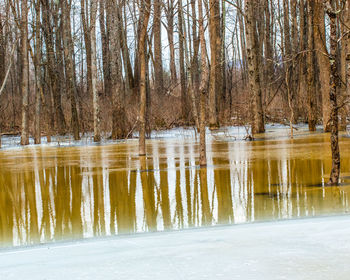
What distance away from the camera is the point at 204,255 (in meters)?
4.34

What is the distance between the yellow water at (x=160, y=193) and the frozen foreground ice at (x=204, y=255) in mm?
876

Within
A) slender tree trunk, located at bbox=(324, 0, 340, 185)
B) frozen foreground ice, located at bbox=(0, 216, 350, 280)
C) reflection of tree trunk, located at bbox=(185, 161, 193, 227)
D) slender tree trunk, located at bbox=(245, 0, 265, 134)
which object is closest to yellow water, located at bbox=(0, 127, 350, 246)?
reflection of tree trunk, located at bbox=(185, 161, 193, 227)

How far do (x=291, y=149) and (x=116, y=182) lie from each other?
6043 millimetres

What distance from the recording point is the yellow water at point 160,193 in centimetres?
648

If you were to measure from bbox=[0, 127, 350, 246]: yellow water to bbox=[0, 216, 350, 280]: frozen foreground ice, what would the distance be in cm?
88

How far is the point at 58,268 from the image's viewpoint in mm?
4195

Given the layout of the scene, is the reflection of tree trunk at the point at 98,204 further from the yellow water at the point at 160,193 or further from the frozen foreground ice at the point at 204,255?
the frozen foreground ice at the point at 204,255

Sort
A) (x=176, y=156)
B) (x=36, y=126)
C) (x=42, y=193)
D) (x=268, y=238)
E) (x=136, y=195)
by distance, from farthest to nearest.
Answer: (x=36, y=126) → (x=176, y=156) → (x=42, y=193) → (x=136, y=195) → (x=268, y=238)

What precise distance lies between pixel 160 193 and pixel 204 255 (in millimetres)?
4200

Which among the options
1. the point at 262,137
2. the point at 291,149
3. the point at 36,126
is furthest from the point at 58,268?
the point at 36,126

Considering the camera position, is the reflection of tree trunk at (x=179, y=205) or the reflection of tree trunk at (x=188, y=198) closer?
the reflection of tree trunk at (x=179, y=205)

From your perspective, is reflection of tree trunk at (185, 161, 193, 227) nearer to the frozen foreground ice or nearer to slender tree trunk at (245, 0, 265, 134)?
the frozen foreground ice

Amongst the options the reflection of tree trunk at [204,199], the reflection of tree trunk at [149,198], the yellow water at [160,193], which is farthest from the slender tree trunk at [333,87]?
the reflection of tree trunk at [149,198]

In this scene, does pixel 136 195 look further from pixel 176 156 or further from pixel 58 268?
pixel 176 156
